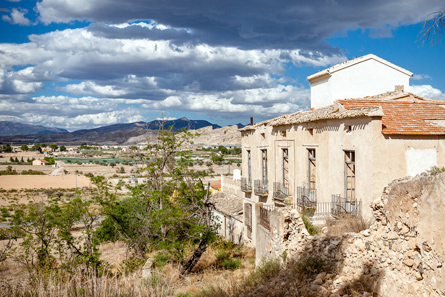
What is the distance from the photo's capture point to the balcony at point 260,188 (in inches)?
768

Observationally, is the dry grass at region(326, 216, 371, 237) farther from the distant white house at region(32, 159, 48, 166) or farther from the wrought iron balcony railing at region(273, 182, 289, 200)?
the distant white house at region(32, 159, 48, 166)

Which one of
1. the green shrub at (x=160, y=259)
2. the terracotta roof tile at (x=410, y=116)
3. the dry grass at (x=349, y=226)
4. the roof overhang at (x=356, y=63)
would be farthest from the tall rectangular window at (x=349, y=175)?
the green shrub at (x=160, y=259)

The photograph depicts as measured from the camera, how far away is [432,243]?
4.96 meters

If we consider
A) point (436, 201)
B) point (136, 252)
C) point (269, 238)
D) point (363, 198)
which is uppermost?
point (436, 201)

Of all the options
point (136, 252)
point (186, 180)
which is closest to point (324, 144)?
point (186, 180)

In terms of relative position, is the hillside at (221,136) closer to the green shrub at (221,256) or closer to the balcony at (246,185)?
the balcony at (246,185)

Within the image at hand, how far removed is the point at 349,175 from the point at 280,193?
543 cm

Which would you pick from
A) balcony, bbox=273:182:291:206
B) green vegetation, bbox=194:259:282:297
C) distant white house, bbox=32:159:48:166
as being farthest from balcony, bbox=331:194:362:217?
distant white house, bbox=32:159:48:166

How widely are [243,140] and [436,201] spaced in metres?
18.5

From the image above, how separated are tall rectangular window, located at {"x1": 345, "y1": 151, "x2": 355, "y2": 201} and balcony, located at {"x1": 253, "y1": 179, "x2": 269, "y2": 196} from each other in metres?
7.05

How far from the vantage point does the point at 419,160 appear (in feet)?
38.3

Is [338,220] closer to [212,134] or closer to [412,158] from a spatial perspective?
[412,158]

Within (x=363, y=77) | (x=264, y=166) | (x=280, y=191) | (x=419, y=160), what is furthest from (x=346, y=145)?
(x=363, y=77)

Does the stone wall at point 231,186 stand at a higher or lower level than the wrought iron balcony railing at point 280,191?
lower
